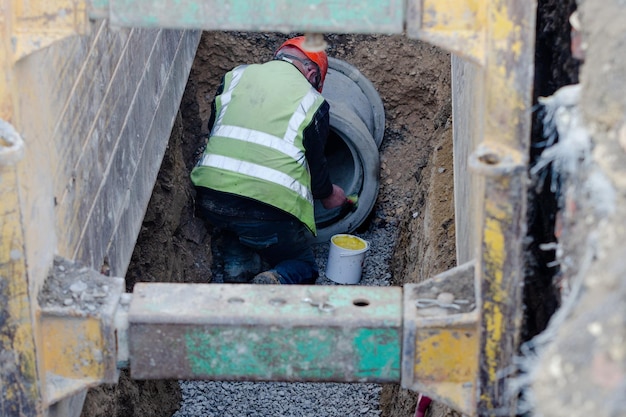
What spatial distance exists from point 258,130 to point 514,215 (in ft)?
9.97

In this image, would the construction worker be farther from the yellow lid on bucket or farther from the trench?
the yellow lid on bucket

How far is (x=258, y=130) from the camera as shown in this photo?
17.1 ft

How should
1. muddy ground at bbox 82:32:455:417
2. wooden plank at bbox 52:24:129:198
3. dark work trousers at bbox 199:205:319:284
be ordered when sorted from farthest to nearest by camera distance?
dark work trousers at bbox 199:205:319:284
muddy ground at bbox 82:32:455:417
wooden plank at bbox 52:24:129:198

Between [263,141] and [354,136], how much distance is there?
123cm

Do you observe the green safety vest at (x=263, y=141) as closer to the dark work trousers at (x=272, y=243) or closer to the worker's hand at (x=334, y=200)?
the dark work trousers at (x=272, y=243)

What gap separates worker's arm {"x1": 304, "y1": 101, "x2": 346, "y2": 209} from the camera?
534 cm

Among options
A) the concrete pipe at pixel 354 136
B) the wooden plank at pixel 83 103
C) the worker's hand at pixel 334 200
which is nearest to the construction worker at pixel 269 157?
the worker's hand at pixel 334 200

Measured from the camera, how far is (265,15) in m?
2.32

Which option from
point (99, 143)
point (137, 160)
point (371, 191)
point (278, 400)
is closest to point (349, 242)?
point (371, 191)

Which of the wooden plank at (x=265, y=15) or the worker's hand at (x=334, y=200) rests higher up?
the wooden plank at (x=265, y=15)

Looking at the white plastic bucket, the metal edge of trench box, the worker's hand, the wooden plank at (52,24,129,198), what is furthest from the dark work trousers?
the metal edge of trench box

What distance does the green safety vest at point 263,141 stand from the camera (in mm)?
5203

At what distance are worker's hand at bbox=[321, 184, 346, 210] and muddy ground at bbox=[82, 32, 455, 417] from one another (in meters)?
0.45

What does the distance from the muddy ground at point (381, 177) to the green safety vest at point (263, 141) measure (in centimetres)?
40
